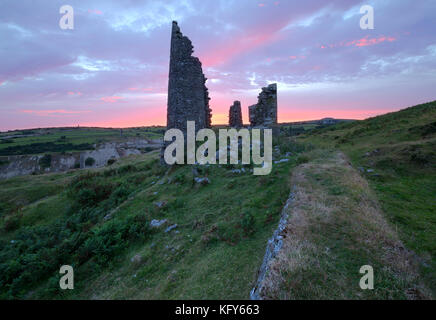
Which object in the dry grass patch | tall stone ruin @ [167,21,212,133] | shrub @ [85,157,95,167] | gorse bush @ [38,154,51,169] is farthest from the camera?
gorse bush @ [38,154,51,169]

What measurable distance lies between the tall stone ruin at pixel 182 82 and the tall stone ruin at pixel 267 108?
583 centimetres

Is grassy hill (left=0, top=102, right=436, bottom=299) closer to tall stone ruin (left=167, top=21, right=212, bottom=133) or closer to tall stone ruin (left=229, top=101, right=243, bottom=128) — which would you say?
tall stone ruin (left=167, top=21, right=212, bottom=133)

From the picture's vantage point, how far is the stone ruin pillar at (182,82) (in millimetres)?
16797

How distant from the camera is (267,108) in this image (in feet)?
58.8

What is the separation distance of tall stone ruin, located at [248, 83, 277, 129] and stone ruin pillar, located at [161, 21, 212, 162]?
5.80 metres

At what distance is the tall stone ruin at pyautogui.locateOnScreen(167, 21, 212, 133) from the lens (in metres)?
16.8

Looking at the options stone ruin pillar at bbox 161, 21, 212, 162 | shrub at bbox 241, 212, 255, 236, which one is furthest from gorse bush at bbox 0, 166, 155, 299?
stone ruin pillar at bbox 161, 21, 212, 162

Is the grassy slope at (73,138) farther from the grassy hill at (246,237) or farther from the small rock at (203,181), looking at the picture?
the small rock at (203,181)

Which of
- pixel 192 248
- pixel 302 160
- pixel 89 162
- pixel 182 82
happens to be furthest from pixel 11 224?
pixel 89 162

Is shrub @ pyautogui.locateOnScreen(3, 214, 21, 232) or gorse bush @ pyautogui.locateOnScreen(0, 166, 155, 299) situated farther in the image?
shrub @ pyautogui.locateOnScreen(3, 214, 21, 232)

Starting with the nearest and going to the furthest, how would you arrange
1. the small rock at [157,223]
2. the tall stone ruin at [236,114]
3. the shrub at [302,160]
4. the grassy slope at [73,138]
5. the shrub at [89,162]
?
the small rock at [157,223], the shrub at [302,160], the tall stone ruin at [236,114], the shrub at [89,162], the grassy slope at [73,138]

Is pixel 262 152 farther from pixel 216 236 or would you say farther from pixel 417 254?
pixel 417 254

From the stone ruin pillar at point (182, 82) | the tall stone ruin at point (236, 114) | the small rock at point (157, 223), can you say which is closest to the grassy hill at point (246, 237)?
the small rock at point (157, 223)

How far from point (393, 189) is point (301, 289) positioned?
331 inches
